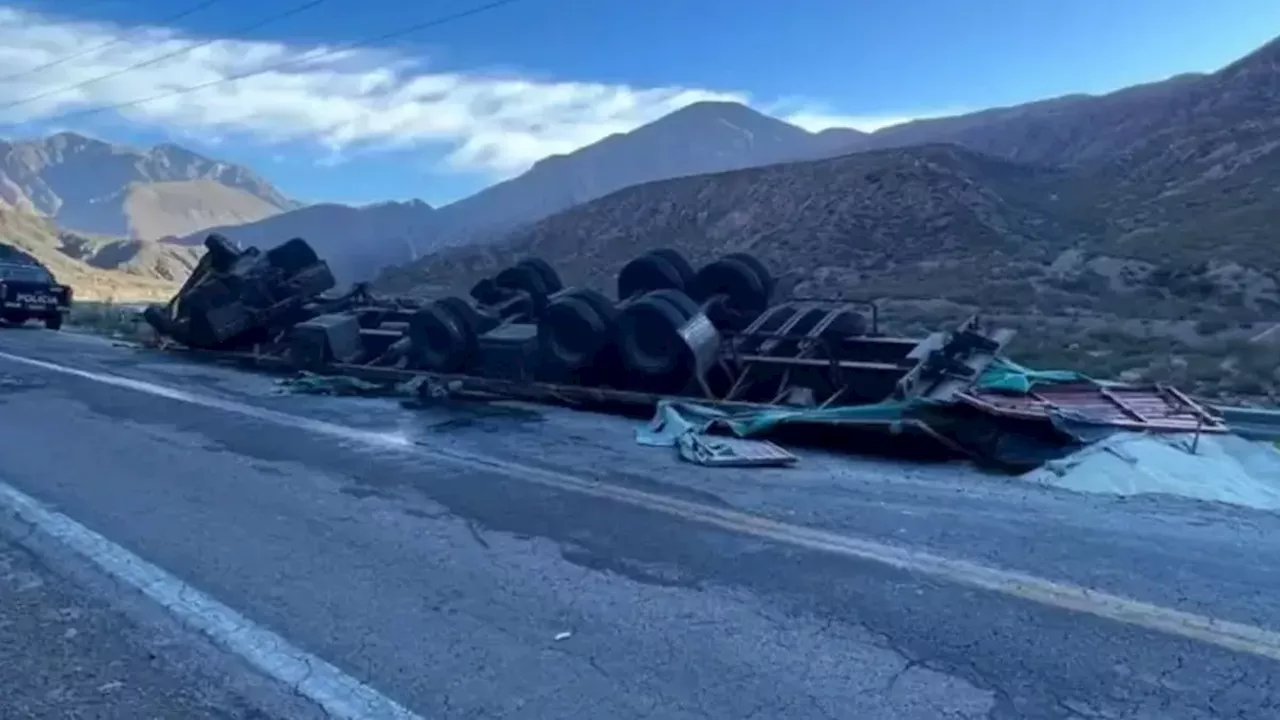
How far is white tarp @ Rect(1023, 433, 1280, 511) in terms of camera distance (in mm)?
7180

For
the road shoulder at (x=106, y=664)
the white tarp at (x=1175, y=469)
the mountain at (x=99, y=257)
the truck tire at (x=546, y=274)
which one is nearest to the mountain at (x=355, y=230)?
the mountain at (x=99, y=257)

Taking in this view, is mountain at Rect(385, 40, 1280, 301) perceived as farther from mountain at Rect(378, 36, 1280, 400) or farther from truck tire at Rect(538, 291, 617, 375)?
truck tire at Rect(538, 291, 617, 375)

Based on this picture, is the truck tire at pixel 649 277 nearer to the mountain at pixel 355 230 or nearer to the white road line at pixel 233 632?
the white road line at pixel 233 632

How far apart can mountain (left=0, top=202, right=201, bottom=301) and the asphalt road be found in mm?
66075

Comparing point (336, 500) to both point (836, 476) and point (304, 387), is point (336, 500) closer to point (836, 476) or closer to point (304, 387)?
point (836, 476)

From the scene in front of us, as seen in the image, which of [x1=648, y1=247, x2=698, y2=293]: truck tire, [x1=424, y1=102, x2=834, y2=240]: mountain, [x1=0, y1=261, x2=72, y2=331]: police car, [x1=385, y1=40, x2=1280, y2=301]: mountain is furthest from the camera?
[x1=424, y1=102, x2=834, y2=240]: mountain

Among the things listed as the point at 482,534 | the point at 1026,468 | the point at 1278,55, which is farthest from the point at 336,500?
the point at 1278,55

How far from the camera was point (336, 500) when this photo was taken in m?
7.12

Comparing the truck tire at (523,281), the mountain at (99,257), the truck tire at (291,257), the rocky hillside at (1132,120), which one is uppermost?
the rocky hillside at (1132,120)

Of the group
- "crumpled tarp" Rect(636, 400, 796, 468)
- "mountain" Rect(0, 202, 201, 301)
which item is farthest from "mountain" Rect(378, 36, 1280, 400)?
"mountain" Rect(0, 202, 201, 301)

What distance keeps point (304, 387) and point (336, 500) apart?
7.04 meters

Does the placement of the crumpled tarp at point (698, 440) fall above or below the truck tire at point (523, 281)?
below

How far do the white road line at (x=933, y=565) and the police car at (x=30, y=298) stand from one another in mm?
22507

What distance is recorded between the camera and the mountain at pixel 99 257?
74.4 m
